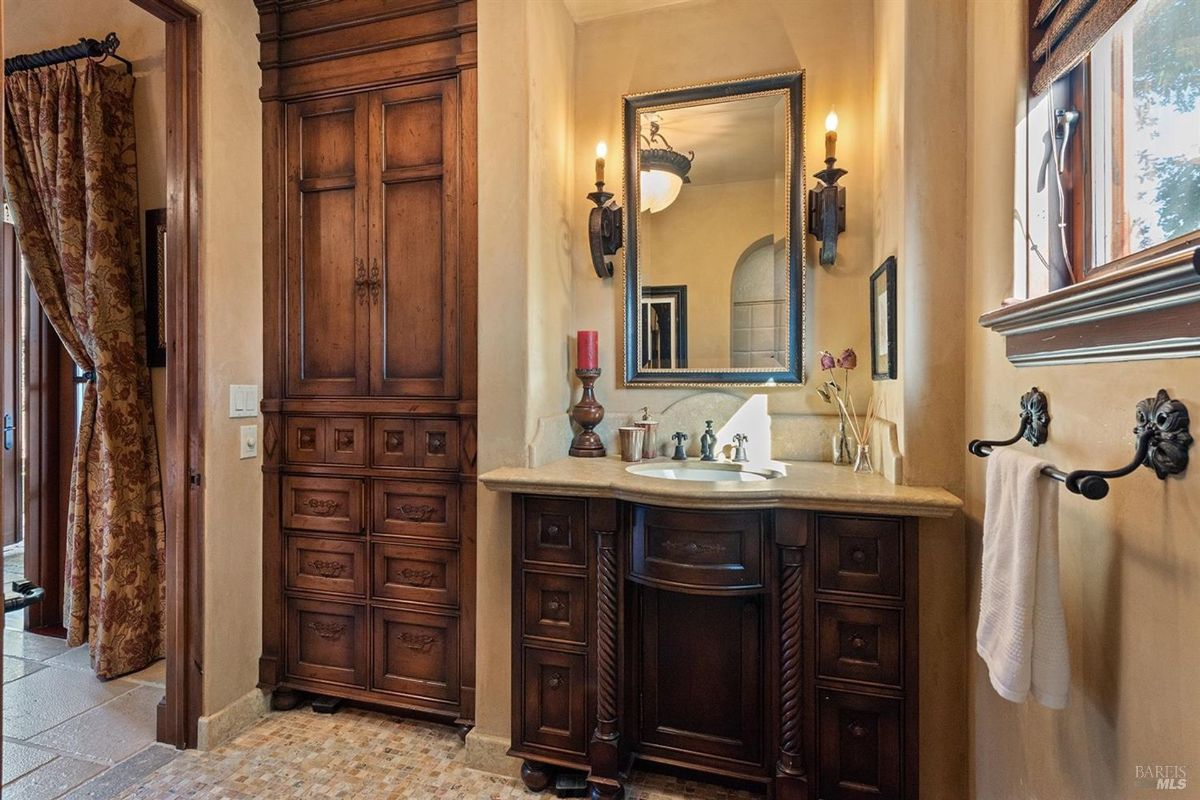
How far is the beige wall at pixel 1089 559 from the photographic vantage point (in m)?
0.75

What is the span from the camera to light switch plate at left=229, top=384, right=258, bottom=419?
2.11 metres

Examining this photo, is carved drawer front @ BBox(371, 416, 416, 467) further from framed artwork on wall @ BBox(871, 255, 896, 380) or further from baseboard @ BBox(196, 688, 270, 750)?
framed artwork on wall @ BBox(871, 255, 896, 380)

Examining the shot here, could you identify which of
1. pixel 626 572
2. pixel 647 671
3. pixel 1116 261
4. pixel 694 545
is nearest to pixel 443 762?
pixel 647 671

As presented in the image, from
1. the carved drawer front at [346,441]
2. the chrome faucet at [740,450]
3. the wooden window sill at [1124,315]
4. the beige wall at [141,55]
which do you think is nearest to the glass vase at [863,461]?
the chrome faucet at [740,450]

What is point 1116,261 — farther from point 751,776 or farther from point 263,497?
point 263,497

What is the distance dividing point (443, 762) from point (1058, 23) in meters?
2.57

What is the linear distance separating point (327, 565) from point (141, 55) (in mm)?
2362

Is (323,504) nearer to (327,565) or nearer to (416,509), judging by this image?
(327,565)

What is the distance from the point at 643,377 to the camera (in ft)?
7.39

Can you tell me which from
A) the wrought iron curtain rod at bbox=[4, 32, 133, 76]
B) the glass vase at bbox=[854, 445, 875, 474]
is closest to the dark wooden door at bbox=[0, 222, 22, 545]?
the wrought iron curtain rod at bbox=[4, 32, 133, 76]

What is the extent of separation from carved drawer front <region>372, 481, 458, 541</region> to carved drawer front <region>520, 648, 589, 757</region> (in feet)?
1.83

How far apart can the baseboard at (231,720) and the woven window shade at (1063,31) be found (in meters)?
3.00

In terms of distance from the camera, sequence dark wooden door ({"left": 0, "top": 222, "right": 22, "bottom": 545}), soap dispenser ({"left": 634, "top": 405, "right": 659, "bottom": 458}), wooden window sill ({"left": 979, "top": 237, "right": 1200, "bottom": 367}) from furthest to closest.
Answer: dark wooden door ({"left": 0, "top": 222, "right": 22, "bottom": 545}) < soap dispenser ({"left": 634, "top": 405, "right": 659, "bottom": 458}) < wooden window sill ({"left": 979, "top": 237, "right": 1200, "bottom": 367})

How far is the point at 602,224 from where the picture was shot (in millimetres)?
2184
